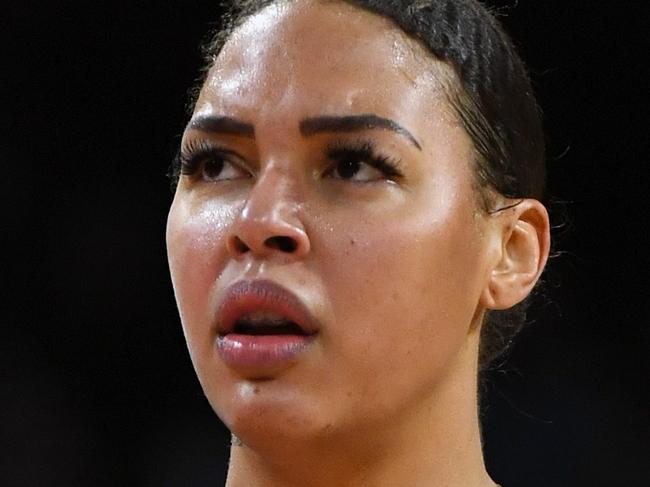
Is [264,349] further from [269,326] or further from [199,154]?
[199,154]

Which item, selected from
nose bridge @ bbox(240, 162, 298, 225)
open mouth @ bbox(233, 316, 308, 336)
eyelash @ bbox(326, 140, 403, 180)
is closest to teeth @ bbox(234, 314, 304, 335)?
open mouth @ bbox(233, 316, 308, 336)

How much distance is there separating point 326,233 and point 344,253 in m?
0.04

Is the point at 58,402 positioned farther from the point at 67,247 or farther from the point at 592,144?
the point at 592,144

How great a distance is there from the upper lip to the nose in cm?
4

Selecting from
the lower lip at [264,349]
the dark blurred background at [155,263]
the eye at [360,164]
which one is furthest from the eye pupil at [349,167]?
the dark blurred background at [155,263]

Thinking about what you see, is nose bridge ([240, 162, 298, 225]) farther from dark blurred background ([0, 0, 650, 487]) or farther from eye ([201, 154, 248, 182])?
dark blurred background ([0, 0, 650, 487])

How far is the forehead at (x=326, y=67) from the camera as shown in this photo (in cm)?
176

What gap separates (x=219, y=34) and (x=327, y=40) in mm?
303

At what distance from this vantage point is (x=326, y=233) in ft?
5.59

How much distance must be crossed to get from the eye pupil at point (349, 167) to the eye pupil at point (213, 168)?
20 centimetres

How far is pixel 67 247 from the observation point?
3.41 m

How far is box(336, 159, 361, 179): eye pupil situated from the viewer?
1756 mm

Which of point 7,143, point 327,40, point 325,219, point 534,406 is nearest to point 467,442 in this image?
point 325,219

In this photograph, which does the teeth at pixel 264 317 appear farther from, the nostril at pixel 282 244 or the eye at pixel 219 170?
the eye at pixel 219 170
